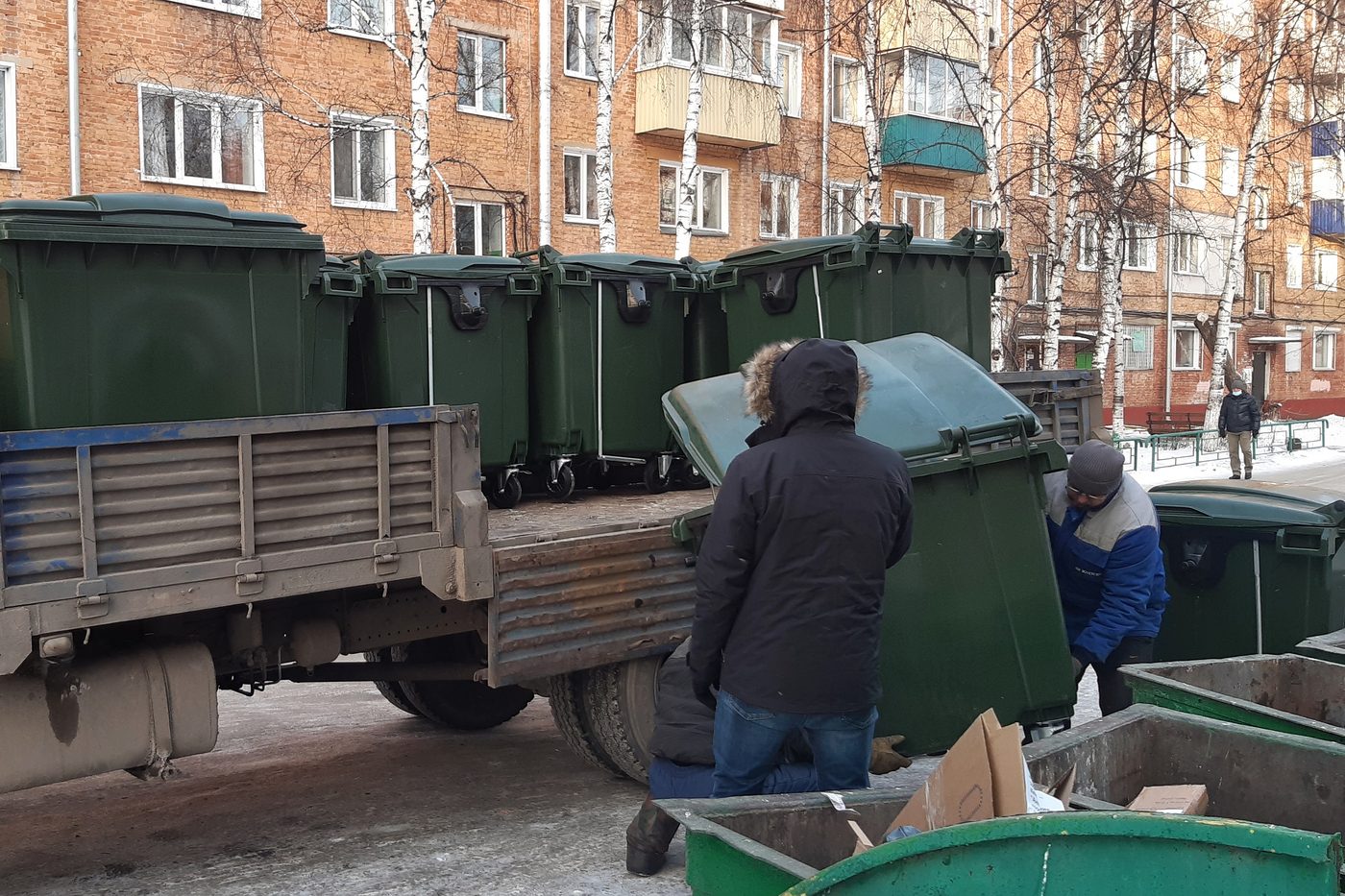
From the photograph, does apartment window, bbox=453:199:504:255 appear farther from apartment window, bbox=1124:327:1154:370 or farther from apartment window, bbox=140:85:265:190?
apartment window, bbox=1124:327:1154:370

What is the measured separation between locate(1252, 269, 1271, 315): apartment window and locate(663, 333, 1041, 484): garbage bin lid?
35816 millimetres

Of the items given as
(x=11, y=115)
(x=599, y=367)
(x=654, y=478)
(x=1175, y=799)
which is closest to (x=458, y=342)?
(x=599, y=367)

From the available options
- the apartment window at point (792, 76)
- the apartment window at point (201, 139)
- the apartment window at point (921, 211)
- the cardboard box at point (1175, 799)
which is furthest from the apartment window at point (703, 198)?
the cardboard box at point (1175, 799)

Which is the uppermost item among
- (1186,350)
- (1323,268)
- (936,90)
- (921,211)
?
(936,90)

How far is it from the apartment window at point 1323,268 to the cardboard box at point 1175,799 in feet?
133

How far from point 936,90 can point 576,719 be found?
21.7m

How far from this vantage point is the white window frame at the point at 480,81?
18.6 metres

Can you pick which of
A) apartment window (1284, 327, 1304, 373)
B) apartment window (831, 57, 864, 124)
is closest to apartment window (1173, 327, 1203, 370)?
apartment window (1284, 327, 1304, 373)

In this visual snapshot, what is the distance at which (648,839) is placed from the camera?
4094mm

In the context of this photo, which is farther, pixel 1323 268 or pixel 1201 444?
pixel 1323 268

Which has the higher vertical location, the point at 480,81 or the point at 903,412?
the point at 480,81

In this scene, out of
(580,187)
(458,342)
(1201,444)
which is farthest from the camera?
(1201,444)

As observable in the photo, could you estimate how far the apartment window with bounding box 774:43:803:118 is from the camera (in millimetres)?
22938

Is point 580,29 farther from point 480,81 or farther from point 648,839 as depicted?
point 648,839
